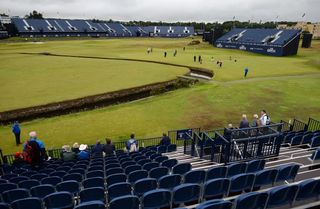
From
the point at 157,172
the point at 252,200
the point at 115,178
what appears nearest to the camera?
the point at 252,200

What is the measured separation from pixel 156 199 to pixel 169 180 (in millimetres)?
1056

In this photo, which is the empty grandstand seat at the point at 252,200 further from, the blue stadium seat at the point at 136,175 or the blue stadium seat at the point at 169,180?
the blue stadium seat at the point at 136,175

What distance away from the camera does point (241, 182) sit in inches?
255

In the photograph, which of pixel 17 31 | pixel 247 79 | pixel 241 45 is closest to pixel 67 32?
pixel 17 31

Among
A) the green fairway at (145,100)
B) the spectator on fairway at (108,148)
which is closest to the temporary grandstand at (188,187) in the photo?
the spectator on fairway at (108,148)

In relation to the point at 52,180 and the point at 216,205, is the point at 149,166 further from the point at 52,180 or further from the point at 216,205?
the point at 216,205

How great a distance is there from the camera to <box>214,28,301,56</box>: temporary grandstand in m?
59.2

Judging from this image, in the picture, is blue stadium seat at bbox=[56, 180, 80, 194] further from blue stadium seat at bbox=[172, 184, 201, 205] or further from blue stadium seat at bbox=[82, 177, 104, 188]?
blue stadium seat at bbox=[172, 184, 201, 205]

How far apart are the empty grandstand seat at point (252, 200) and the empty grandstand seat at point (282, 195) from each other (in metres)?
0.17

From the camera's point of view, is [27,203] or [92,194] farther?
[92,194]

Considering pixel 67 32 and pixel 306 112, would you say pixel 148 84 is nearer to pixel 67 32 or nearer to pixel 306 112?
pixel 306 112

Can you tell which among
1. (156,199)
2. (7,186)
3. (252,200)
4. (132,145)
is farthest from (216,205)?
(132,145)

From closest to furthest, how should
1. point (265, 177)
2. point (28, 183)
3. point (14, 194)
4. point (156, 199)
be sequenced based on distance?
point (156, 199) → point (14, 194) → point (265, 177) → point (28, 183)

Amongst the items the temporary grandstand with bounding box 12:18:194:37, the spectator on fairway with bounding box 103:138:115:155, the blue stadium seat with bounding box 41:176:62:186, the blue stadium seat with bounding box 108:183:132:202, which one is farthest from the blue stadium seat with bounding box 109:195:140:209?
the temporary grandstand with bounding box 12:18:194:37
